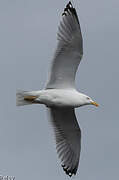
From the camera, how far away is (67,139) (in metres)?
15.8

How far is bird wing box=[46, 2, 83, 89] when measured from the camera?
48.9 ft

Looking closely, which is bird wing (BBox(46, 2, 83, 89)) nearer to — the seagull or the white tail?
the seagull

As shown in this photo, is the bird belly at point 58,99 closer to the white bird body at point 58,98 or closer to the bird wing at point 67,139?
the white bird body at point 58,98

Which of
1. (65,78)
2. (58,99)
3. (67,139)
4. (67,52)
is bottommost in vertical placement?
(67,139)

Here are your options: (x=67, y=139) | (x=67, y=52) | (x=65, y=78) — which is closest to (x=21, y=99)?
(x=65, y=78)

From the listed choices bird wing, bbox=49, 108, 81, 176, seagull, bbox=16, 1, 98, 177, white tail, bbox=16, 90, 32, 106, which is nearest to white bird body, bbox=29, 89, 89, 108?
seagull, bbox=16, 1, 98, 177

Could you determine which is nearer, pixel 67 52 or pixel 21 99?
pixel 67 52

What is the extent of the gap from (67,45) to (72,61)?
38 centimetres

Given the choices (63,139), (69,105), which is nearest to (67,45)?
(69,105)

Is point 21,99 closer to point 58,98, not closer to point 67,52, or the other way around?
point 58,98

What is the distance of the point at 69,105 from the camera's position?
1481cm

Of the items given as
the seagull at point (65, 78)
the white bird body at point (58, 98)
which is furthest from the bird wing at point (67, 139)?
the white bird body at point (58, 98)

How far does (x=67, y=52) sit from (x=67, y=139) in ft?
6.73

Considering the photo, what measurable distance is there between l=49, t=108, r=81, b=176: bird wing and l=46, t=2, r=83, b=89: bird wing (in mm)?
803
